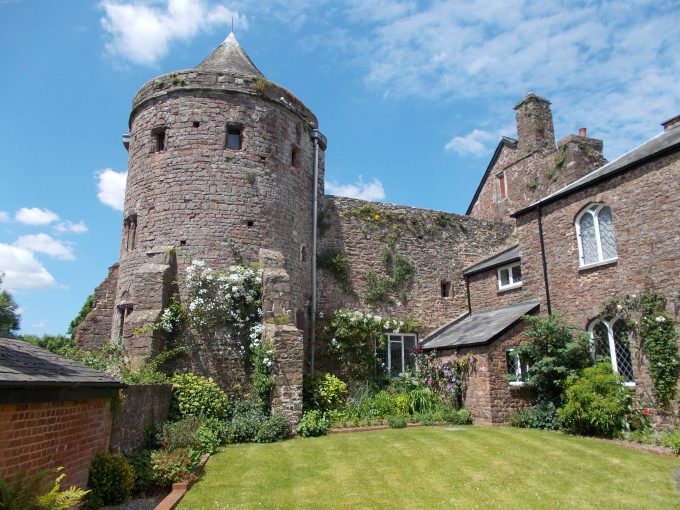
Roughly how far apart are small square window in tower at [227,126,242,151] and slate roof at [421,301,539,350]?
9188mm

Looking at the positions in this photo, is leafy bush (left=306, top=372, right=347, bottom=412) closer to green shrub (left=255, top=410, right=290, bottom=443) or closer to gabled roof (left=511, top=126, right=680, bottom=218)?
green shrub (left=255, top=410, right=290, bottom=443)

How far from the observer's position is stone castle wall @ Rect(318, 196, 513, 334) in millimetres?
18766

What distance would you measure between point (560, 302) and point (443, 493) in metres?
8.43

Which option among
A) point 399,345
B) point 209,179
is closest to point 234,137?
point 209,179

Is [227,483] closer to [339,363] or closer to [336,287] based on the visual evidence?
[339,363]

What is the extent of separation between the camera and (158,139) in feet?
52.2

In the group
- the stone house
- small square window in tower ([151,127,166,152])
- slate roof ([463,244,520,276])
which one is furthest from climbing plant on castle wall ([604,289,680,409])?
small square window in tower ([151,127,166,152])

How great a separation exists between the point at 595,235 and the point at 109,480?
42.4 ft

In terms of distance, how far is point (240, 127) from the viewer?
15.7 meters

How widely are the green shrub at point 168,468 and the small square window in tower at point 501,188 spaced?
19104mm

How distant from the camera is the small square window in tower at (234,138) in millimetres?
15648

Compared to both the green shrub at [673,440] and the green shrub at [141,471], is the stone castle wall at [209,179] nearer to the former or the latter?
the green shrub at [141,471]

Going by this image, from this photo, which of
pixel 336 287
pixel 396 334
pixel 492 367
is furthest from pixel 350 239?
pixel 492 367

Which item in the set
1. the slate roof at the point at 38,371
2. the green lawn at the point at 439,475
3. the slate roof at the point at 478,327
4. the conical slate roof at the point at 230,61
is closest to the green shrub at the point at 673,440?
the green lawn at the point at 439,475
